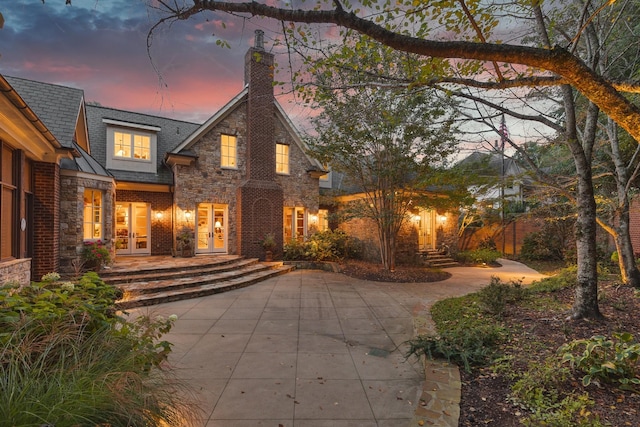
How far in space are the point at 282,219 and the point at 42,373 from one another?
11181 mm

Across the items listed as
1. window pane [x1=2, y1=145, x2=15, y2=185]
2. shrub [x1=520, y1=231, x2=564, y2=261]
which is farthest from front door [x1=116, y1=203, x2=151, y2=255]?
shrub [x1=520, y1=231, x2=564, y2=261]

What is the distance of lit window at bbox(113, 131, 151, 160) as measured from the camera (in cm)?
1224

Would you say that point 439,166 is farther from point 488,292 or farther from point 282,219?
point 282,219

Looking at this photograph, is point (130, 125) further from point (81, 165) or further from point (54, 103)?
point (81, 165)

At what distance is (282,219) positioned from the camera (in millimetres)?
13125

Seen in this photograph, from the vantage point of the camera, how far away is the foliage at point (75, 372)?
1626mm

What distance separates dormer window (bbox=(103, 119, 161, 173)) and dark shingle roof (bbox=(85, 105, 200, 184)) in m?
0.20

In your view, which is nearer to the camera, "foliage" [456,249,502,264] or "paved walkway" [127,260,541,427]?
"paved walkway" [127,260,541,427]

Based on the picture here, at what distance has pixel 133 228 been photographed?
41.4ft

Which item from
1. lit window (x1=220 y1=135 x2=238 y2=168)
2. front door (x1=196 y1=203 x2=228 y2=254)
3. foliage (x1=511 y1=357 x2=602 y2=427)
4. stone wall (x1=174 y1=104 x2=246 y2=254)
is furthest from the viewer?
lit window (x1=220 y1=135 x2=238 y2=168)

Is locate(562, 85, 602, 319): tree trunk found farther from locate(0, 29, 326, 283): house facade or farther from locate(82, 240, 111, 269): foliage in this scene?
locate(82, 240, 111, 269): foliage

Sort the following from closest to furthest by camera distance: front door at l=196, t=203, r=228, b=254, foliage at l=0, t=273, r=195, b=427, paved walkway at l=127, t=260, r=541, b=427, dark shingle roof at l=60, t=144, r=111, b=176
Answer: foliage at l=0, t=273, r=195, b=427
paved walkway at l=127, t=260, r=541, b=427
dark shingle roof at l=60, t=144, r=111, b=176
front door at l=196, t=203, r=228, b=254

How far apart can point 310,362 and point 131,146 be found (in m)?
12.5

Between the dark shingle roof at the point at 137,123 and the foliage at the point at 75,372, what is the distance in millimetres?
10914
